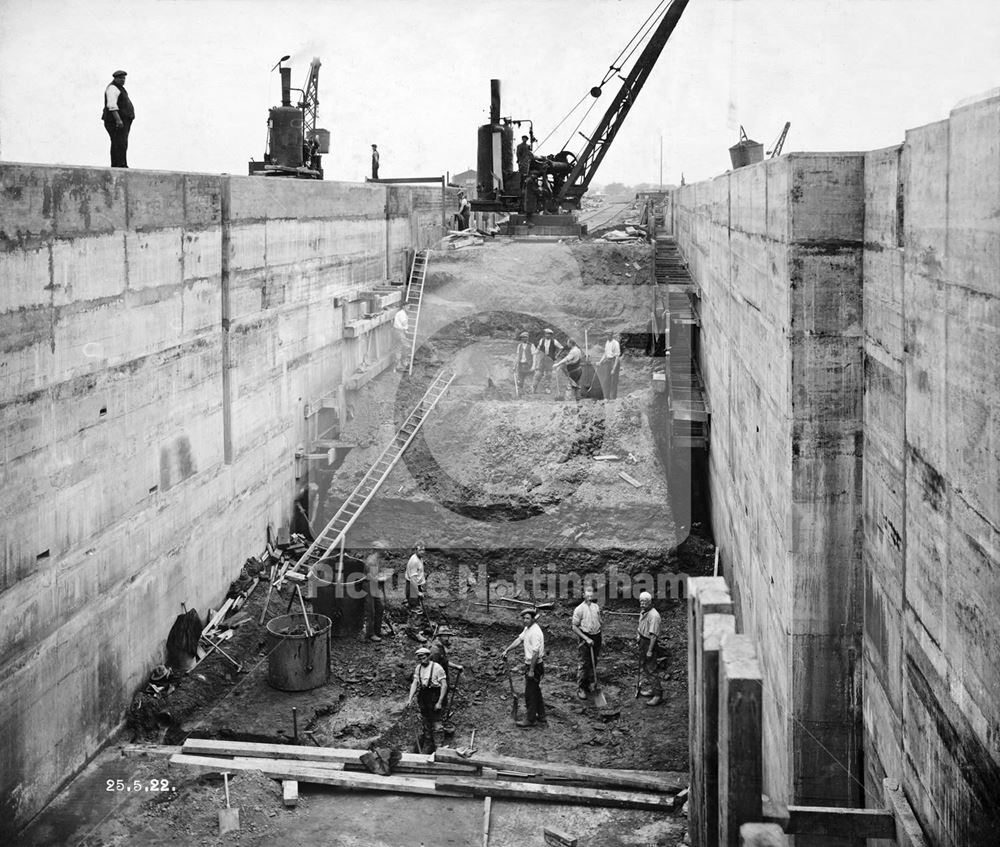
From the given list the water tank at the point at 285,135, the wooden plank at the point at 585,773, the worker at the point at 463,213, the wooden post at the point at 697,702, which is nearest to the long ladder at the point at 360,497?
the wooden plank at the point at 585,773

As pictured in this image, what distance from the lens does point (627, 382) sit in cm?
2116

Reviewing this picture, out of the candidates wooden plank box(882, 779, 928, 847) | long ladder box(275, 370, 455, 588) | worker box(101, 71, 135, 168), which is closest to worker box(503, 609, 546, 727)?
long ladder box(275, 370, 455, 588)

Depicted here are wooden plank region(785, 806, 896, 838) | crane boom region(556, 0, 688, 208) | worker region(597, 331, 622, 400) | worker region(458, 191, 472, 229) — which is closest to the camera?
wooden plank region(785, 806, 896, 838)

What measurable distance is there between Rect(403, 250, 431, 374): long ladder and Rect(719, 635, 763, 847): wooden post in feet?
60.4

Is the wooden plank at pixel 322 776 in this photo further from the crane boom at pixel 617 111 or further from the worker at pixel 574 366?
the crane boom at pixel 617 111

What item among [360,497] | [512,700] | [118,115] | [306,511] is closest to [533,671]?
[512,700]

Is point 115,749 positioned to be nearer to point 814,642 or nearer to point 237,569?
point 237,569

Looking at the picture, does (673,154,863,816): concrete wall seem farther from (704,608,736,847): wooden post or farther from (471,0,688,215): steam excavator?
(471,0,688,215): steam excavator

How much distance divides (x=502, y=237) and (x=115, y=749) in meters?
21.8

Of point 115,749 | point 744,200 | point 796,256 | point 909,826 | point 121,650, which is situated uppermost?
point 744,200

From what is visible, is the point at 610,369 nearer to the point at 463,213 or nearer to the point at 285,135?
the point at 285,135

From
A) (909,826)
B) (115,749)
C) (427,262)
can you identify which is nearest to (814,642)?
(909,826)

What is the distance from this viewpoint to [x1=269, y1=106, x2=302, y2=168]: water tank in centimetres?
2248

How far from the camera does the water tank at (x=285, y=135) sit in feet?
73.8
